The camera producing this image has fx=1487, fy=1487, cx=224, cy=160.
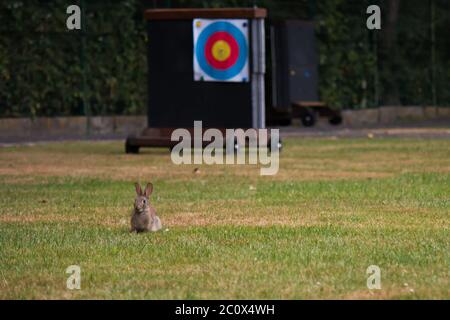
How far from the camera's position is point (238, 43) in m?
22.2

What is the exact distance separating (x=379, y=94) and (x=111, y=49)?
25.1ft

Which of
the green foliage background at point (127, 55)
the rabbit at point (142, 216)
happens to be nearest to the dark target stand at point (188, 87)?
the green foliage background at point (127, 55)

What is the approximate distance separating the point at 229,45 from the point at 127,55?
5712 mm

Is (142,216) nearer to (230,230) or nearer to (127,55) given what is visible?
(230,230)

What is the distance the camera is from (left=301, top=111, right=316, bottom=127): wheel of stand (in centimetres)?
2988

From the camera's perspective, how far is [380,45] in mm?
32406

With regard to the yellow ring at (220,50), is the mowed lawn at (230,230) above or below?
below

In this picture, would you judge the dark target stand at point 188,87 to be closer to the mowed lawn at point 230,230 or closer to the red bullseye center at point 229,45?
the red bullseye center at point 229,45

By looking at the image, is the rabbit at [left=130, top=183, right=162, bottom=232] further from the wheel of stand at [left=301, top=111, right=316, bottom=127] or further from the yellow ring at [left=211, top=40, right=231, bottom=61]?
the wheel of stand at [left=301, top=111, right=316, bottom=127]

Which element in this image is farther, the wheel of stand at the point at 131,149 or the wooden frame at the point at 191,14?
the wooden frame at the point at 191,14

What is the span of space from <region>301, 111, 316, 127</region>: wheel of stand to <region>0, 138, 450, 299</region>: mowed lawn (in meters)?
9.51

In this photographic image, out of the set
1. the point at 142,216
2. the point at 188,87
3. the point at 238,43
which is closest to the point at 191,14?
the point at 238,43

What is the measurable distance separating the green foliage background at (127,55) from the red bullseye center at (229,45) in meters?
4.61

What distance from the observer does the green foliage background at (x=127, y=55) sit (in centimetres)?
2583
